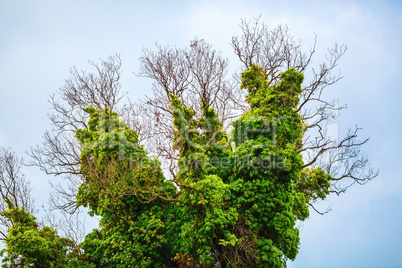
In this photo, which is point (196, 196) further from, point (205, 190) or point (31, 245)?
point (31, 245)

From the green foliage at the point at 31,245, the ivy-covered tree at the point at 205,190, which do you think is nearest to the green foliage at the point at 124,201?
the ivy-covered tree at the point at 205,190

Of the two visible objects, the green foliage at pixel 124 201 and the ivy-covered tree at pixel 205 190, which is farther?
the green foliage at pixel 124 201

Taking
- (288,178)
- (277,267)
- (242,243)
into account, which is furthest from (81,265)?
(288,178)

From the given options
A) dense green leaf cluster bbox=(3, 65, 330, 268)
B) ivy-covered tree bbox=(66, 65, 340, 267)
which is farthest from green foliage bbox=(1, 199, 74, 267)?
ivy-covered tree bbox=(66, 65, 340, 267)

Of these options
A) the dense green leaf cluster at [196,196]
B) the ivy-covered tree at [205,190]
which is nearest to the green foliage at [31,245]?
the dense green leaf cluster at [196,196]

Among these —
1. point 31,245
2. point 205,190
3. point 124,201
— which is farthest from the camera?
point 124,201

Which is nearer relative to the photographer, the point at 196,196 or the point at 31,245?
the point at 196,196

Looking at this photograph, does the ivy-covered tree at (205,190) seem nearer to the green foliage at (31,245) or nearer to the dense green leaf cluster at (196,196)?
the dense green leaf cluster at (196,196)

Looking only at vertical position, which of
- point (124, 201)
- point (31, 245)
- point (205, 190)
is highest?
point (124, 201)

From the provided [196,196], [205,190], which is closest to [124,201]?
[196,196]

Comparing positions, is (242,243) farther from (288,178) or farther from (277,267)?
(288,178)

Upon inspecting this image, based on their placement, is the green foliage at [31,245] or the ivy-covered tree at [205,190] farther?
the green foliage at [31,245]

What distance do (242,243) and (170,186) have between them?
150 inches

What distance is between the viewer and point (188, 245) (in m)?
12.9
